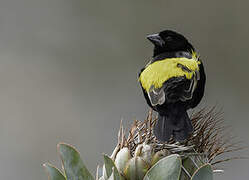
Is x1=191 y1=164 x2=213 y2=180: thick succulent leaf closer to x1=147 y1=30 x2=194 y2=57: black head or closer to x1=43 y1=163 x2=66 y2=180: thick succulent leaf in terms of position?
x1=43 y1=163 x2=66 y2=180: thick succulent leaf

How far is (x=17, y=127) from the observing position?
4.69ft

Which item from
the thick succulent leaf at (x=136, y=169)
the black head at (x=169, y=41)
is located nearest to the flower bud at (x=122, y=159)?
the thick succulent leaf at (x=136, y=169)

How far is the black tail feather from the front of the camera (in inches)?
16.8

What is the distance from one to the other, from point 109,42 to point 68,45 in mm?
157

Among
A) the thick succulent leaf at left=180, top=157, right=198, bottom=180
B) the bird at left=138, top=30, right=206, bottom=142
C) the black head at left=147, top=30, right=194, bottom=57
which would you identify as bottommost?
the thick succulent leaf at left=180, top=157, right=198, bottom=180

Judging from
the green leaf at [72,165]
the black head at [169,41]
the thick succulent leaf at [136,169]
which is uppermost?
the black head at [169,41]

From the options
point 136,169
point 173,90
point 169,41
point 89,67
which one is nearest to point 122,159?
point 136,169

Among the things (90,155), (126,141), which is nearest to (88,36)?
(90,155)

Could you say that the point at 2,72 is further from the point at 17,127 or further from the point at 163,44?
the point at 163,44

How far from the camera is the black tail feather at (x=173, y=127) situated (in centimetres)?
43

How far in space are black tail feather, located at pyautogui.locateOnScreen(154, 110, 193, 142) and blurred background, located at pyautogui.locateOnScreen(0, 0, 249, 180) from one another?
90 cm

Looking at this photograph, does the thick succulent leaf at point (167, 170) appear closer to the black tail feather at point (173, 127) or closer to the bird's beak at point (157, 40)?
the black tail feather at point (173, 127)

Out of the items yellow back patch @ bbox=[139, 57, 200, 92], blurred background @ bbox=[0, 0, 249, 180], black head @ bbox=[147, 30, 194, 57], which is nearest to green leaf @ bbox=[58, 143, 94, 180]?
yellow back patch @ bbox=[139, 57, 200, 92]

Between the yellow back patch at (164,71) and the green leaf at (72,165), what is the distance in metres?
0.20
